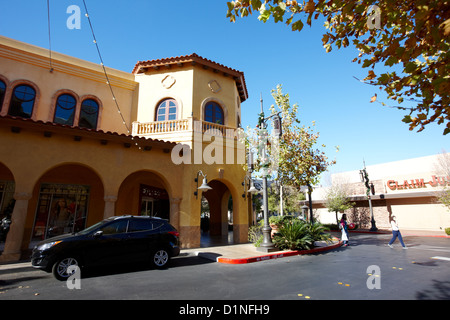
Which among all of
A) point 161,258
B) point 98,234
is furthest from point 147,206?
point 98,234

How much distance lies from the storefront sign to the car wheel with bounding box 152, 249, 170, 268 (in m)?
24.9

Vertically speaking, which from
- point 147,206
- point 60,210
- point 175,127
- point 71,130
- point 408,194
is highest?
point 175,127

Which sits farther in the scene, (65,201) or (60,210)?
(65,201)

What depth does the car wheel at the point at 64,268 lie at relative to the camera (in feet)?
21.1

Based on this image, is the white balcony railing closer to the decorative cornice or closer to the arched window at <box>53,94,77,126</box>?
the decorative cornice

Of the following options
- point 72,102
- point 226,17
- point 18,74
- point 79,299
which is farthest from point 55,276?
point 18,74

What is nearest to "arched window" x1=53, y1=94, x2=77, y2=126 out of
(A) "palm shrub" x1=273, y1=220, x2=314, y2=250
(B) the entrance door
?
(B) the entrance door

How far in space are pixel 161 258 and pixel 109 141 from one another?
6280 millimetres

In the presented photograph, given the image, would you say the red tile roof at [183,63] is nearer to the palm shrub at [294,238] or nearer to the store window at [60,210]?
the store window at [60,210]

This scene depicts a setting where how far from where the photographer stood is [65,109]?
44.8 ft

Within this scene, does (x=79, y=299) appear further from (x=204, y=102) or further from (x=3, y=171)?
(x=204, y=102)

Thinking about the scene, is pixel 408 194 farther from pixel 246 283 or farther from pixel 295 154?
pixel 246 283

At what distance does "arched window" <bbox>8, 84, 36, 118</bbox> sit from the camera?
12.4 meters

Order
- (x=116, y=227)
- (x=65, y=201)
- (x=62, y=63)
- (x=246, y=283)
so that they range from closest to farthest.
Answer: (x=246, y=283) → (x=116, y=227) → (x=65, y=201) → (x=62, y=63)
